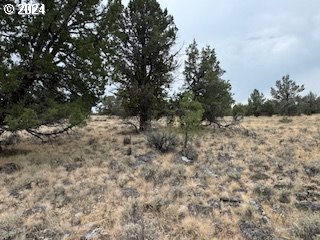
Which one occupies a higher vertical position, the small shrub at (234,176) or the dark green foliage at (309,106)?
the dark green foliage at (309,106)

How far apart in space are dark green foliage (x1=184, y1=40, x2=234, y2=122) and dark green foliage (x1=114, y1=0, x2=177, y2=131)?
329 centimetres

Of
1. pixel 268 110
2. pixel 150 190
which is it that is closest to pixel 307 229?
pixel 150 190

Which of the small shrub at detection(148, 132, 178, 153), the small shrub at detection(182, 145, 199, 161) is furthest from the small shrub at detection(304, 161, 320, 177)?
the small shrub at detection(148, 132, 178, 153)

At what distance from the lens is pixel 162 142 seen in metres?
16.4

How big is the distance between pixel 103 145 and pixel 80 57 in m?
4.81

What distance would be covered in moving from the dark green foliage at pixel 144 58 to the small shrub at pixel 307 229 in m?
13.5

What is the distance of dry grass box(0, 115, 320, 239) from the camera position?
8477mm

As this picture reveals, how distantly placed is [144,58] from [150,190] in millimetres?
12066

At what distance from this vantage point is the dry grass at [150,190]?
848 centimetres

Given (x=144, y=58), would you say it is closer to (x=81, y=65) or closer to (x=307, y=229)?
(x=81, y=65)

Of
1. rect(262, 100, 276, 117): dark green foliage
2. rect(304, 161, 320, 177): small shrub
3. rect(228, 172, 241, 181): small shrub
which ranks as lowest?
rect(228, 172, 241, 181): small shrub

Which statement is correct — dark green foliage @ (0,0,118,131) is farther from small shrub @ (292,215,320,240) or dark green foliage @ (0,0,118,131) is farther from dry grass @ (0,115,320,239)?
small shrub @ (292,215,320,240)

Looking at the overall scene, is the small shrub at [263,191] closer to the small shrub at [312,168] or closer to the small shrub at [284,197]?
the small shrub at [284,197]

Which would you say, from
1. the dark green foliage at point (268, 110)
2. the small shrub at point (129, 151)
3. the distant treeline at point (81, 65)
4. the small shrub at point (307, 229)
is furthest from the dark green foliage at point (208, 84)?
the dark green foliage at point (268, 110)
